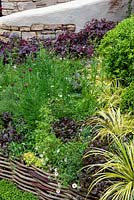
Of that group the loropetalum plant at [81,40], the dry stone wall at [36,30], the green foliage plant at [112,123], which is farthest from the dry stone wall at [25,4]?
the green foliage plant at [112,123]

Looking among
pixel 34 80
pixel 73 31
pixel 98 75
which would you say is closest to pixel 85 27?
pixel 73 31

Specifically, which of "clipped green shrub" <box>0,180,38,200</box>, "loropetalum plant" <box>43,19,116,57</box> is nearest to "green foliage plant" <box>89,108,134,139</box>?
"clipped green shrub" <box>0,180,38,200</box>

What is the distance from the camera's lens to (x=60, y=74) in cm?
618

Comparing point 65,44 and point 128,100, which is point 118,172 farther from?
point 65,44

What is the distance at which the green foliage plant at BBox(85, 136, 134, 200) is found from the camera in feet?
15.2

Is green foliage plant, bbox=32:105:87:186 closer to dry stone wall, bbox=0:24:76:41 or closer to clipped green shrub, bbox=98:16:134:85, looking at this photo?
clipped green shrub, bbox=98:16:134:85

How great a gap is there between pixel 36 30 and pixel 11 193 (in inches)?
149

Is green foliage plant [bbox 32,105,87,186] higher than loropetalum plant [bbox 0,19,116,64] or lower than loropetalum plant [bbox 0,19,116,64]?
lower

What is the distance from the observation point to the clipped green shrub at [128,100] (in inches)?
224

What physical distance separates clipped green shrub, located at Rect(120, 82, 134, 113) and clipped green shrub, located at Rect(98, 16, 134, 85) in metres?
0.47

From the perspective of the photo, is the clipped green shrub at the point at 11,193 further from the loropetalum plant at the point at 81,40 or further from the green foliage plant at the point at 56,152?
the loropetalum plant at the point at 81,40

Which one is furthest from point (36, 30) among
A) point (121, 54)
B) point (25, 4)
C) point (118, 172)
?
point (118, 172)

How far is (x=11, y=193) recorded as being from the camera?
18.2 ft

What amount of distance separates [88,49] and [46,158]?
285cm
